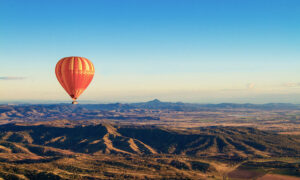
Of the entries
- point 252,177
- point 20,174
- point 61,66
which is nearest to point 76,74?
point 61,66

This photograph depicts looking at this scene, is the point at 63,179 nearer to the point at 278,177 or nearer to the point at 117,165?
the point at 117,165

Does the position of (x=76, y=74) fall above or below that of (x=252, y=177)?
above

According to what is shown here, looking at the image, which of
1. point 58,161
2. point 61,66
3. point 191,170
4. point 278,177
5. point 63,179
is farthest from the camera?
point 58,161

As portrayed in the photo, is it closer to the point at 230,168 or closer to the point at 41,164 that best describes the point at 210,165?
the point at 230,168

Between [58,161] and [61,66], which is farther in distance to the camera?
[58,161]

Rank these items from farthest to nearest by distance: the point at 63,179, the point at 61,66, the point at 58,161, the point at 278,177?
the point at 58,161 → the point at 278,177 → the point at 63,179 → the point at 61,66

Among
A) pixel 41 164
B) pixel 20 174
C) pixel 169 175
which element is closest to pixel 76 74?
→ pixel 20 174
